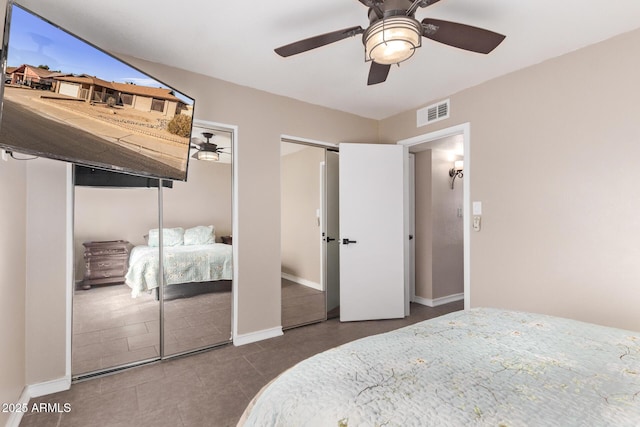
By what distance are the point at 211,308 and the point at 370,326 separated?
174 centimetres

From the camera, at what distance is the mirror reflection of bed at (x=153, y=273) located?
2344 millimetres

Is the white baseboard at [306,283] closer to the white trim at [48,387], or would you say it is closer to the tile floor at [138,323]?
the tile floor at [138,323]

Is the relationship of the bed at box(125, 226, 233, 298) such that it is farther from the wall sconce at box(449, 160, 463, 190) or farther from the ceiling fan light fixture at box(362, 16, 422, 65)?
the wall sconce at box(449, 160, 463, 190)

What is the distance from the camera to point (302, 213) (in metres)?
3.74

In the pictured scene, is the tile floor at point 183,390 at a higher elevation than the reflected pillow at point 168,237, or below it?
below

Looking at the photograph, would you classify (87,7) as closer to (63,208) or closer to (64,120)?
(64,120)

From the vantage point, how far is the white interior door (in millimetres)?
3598

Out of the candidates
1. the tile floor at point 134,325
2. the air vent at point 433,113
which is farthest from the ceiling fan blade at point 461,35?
the tile floor at point 134,325

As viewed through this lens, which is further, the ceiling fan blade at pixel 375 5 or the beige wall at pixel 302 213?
the beige wall at pixel 302 213

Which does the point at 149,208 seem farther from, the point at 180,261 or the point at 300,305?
the point at 300,305

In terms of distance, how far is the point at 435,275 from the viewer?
4.20 m

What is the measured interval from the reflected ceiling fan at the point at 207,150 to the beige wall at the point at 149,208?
55 millimetres

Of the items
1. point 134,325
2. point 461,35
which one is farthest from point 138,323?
point 461,35

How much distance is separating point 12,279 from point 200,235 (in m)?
1.26
